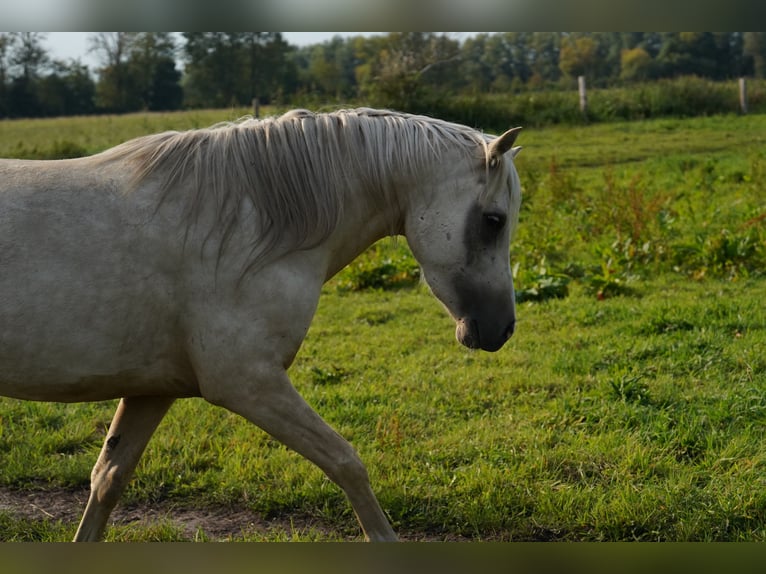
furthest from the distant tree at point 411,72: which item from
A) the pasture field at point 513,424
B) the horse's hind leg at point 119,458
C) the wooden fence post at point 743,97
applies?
the horse's hind leg at point 119,458

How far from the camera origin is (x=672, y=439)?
4406 millimetres

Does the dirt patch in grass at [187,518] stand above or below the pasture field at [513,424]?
below

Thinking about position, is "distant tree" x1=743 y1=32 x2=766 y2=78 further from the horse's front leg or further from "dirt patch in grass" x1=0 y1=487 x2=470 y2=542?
the horse's front leg

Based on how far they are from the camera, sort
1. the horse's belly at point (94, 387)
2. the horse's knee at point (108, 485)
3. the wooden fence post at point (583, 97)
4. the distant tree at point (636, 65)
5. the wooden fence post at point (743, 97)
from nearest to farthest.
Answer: the horse's belly at point (94, 387) → the horse's knee at point (108, 485) → the wooden fence post at point (583, 97) → the wooden fence post at point (743, 97) → the distant tree at point (636, 65)

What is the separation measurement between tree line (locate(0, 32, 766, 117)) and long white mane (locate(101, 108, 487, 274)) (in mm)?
8148

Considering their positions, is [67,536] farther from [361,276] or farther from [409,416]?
[361,276]

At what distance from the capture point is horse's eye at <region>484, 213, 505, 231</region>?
10.3 ft

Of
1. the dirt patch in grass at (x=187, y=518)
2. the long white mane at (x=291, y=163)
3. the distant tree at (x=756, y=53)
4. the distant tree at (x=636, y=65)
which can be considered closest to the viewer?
the long white mane at (x=291, y=163)

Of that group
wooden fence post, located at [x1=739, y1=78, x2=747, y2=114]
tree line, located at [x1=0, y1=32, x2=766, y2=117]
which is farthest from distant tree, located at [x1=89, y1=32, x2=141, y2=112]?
wooden fence post, located at [x1=739, y1=78, x2=747, y2=114]

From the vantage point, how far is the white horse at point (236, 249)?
9.45 feet

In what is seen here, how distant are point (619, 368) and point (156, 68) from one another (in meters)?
11.4

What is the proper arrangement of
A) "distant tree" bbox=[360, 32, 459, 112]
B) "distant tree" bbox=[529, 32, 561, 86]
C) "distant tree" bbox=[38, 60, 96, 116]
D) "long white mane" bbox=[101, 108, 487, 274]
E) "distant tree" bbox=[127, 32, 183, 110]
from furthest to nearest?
"distant tree" bbox=[529, 32, 561, 86] < "distant tree" bbox=[360, 32, 459, 112] < "distant tree" bbox=[38, 60, 96, 116] < "distant tree" bbox=[127, 32, 183, 110] < "long white mane" bbox=[101, 108, 487, 274]

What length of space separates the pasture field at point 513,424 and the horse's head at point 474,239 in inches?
44.8

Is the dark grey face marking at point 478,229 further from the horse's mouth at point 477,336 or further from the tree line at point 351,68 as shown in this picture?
the tree line at point 351,68
